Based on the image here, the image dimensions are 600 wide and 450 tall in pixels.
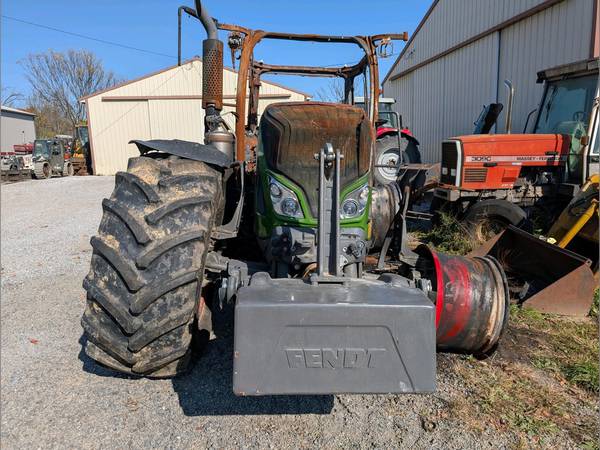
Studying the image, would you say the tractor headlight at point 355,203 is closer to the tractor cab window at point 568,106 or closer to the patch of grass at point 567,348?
the patch of grass at point 567,348

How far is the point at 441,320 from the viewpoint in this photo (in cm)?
294

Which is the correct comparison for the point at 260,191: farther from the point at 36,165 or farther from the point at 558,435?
the point at 36,165

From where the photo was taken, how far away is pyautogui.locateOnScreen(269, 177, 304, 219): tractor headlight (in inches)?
110

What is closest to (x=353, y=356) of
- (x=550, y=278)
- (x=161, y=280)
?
(x=161, y=280)

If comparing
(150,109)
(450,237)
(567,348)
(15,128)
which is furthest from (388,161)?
(15,128)

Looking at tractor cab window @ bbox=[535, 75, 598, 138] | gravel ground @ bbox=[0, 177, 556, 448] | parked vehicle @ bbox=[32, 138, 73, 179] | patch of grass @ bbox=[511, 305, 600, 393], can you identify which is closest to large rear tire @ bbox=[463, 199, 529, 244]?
tractor cab window @ bbox=[535, 75, 598, 138]

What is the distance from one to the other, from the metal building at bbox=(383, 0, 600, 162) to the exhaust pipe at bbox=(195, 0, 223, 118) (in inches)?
297

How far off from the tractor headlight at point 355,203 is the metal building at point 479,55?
7.81m

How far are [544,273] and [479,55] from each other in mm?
10094

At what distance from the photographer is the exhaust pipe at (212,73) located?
152 inches

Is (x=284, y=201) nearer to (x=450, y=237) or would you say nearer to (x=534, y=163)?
(x=450, y=237)

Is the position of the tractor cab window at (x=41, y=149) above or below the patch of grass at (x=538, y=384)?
above

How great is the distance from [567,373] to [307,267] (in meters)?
1.91

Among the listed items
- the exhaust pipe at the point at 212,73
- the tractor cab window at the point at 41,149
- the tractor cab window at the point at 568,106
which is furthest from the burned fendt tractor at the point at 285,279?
the tractor cab window at the point at 41,149
